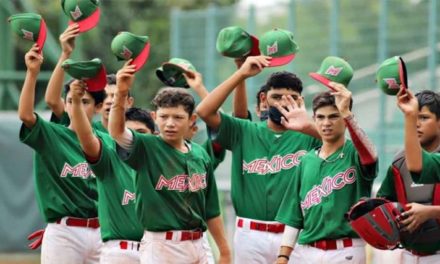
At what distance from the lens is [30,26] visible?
9.90 meters

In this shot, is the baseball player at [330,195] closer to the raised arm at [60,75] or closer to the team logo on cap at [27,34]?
the raised arm at [60,75]

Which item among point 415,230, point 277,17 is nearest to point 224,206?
point 277,17

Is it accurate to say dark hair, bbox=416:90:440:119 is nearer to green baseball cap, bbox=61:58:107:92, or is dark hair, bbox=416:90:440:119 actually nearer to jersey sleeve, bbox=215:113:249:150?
jersey sleeve, bbox=215:113:249:150

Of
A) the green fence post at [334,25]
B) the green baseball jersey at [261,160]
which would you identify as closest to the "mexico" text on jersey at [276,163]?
the green baseball jersey at [261,160]

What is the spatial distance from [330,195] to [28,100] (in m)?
2.43

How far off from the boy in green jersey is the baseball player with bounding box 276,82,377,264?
205mm

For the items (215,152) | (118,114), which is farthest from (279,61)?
(215,152)

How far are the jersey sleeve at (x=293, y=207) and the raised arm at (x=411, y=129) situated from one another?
1.02 meters

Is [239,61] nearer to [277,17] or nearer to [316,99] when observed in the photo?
[316,99]

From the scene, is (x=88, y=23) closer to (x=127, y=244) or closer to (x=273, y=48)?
(x=273, y=48)

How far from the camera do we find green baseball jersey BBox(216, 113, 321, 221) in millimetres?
10320

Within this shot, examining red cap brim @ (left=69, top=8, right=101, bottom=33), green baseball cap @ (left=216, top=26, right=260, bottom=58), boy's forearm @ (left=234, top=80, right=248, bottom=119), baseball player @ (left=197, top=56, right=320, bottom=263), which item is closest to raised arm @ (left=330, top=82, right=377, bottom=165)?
green baseball cap @ (left=216, top=26, right=260, bottom=58)

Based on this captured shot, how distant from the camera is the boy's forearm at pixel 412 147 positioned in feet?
28.1

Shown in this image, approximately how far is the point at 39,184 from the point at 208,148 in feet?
4.75
